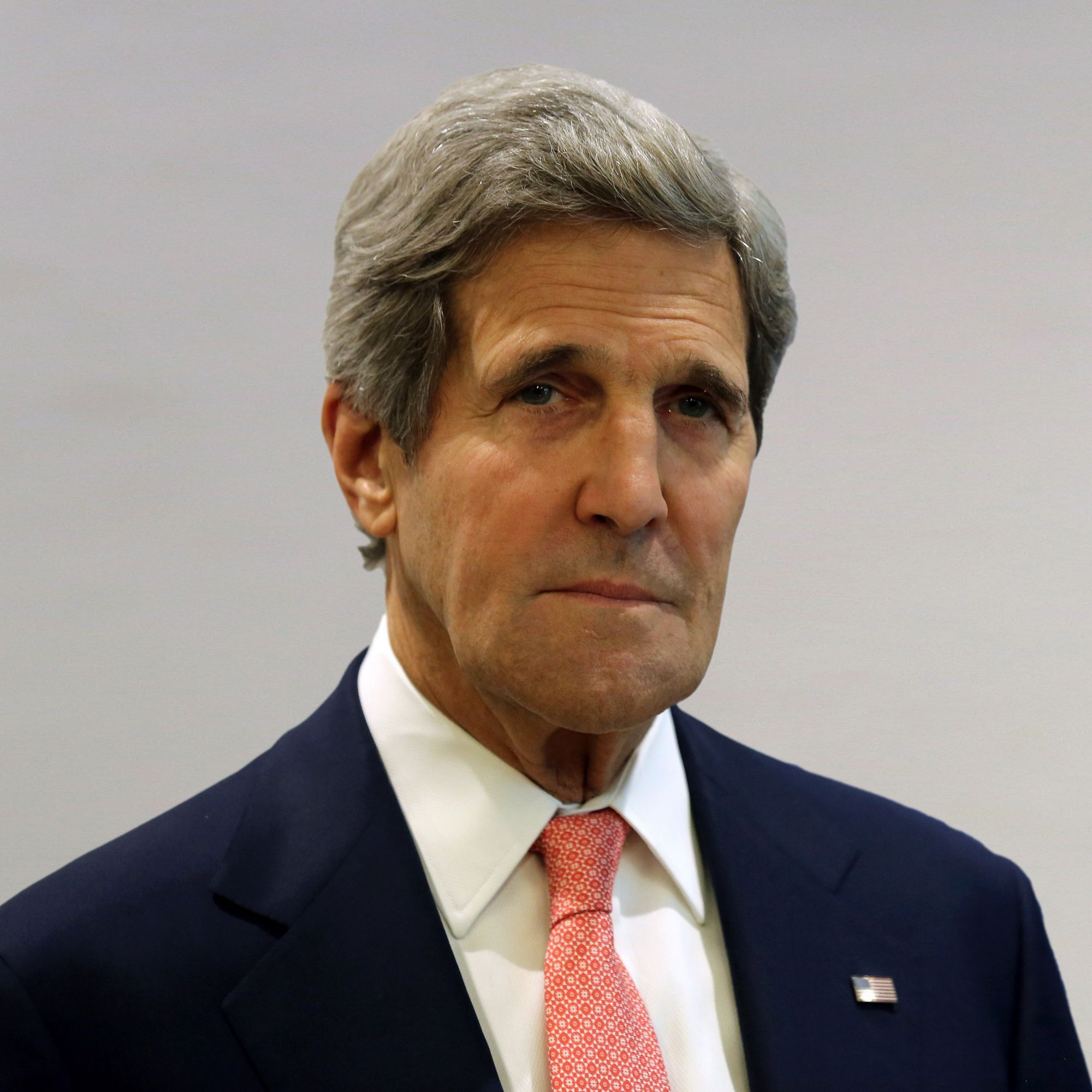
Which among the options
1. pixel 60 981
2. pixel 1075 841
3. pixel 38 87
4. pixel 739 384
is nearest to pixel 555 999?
pixel 60 981

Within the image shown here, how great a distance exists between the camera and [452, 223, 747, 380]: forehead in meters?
1.65

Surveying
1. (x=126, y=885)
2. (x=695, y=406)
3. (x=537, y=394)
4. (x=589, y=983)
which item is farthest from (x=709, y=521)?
(x=126, y=885)

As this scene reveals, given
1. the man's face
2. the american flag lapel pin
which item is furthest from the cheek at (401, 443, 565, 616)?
the american flag lapel pin

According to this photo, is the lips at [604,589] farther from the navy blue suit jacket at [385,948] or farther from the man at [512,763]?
the navy blue suit jacket at [385,948]

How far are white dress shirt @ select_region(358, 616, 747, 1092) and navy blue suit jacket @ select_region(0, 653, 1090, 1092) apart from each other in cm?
3

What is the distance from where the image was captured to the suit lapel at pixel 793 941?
5.72ft

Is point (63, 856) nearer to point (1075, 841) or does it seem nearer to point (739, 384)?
point (739, 384)

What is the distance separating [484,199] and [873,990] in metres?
1.02

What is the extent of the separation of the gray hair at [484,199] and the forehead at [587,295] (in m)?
0.02

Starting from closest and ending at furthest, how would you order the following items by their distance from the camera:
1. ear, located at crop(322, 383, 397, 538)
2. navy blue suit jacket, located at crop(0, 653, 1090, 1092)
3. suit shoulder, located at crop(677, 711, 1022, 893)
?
navy blue suit jacket, located at crop(0, 653, 1090, 1092), ear, located at crop(322, 383, 397, 538), suit shoulder, located at crop(677, 711, 1022, 893)

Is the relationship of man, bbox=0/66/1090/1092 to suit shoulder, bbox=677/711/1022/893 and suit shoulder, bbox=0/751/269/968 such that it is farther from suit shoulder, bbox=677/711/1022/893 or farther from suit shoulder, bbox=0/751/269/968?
suit shoulder, bbox=677/711/1022/893

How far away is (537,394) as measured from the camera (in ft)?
5.47

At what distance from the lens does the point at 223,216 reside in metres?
2.68

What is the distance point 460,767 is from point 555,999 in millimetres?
287
